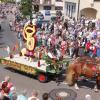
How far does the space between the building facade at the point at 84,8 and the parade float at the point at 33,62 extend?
55.9ft

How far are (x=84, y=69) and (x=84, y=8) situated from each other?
68.0 feet

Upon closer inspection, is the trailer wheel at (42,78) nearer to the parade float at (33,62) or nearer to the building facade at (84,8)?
the parade float at (33,62)

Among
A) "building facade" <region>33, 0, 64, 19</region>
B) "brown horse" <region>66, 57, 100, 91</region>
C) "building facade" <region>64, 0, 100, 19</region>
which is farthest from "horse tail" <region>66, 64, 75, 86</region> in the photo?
"building facade" <region>33, 0, 64, 19</region>

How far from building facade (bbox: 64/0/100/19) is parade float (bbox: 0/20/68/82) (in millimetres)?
17027

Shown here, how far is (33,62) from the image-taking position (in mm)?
17359

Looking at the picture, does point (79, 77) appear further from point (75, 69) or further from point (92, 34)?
point (92, 34)

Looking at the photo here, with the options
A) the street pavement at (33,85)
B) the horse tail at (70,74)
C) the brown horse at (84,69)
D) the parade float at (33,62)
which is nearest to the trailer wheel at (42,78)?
the parade float at (33,62)

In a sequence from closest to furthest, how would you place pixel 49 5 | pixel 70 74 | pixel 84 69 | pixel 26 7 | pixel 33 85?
pixel 84 69 → pixel 70 74 → pixel 33 85 → pixel 26 7 → pixel 49 5

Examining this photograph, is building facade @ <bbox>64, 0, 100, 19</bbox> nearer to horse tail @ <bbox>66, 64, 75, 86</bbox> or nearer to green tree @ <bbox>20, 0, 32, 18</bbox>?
green tree @ <bbox>20, 0, 32, 18</bbox>

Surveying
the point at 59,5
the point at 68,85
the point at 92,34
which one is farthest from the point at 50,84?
the point at 59,5

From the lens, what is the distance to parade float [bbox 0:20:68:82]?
1625cm

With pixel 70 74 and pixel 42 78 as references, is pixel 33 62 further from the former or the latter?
pixel 70 74

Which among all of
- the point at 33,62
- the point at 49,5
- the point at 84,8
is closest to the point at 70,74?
the point at 33,62

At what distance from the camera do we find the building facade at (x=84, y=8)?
34.3 metres
